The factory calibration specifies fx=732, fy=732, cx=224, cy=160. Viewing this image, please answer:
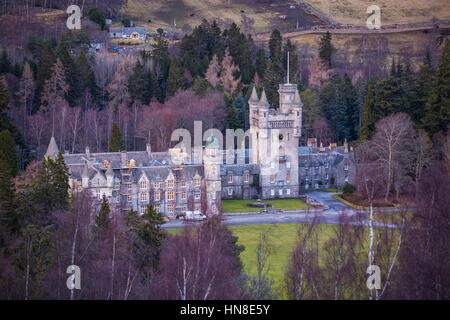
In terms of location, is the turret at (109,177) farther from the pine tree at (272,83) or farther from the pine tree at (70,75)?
the pine tree at (272,83)

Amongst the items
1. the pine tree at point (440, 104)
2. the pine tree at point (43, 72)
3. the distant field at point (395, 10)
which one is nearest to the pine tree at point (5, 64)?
the pine tree at point (43, 72)

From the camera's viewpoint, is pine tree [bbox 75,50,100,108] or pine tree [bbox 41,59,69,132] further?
pine tree [bbox 75,50,100,108]

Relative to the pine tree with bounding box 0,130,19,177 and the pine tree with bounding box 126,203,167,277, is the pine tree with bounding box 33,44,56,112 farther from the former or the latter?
the pine tree with bounding box 126,203,167,277

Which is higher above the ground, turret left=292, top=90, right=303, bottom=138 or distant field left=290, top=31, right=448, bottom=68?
distant field left=290, top=31, right=448, bottom=68

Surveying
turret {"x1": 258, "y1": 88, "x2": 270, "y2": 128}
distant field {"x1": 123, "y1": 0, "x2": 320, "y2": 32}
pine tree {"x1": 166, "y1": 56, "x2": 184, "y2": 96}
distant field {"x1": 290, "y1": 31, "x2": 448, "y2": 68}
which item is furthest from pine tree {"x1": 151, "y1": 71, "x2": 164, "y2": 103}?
distant field {"x1": 290, "y1": 31, "x2": 448, "y2": 68}

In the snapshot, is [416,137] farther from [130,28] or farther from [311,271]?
[130,28]

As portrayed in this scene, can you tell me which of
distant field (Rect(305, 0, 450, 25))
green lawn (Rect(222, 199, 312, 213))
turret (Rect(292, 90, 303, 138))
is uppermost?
distant field (Rect(305, 0, 450, 25))
